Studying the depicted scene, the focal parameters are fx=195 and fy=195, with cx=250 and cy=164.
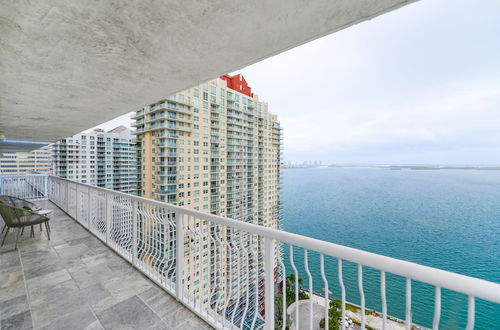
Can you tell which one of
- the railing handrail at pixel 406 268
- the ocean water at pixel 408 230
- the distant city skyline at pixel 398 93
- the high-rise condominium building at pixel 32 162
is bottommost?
the ocean water at pixel 408 230

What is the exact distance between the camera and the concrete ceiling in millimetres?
1278

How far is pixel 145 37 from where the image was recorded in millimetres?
1553

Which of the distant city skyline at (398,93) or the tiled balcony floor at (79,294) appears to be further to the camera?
the distant city skyline at (398,93)

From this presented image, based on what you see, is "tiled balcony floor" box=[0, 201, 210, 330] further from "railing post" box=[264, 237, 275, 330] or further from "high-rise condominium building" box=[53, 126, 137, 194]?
"high-rise condominium building" box=[53, 126, 137, 194]

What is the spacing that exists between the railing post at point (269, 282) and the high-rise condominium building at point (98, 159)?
32810 mm

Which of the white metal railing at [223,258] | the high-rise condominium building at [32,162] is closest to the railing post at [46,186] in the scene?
the white metal railing at [223,258]

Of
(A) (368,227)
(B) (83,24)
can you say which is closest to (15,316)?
(B) (83,24)

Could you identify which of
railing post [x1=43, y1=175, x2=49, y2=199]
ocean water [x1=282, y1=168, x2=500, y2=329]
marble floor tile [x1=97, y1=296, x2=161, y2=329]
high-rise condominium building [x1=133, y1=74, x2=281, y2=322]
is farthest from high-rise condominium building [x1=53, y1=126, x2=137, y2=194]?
marble floor tile [x1=97, y1=296, x2=161, y2=329]

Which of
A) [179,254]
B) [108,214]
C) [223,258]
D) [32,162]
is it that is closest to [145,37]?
[223,258]

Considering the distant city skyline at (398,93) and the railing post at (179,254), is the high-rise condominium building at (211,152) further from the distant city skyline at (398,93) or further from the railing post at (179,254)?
the railing post at (179,254)

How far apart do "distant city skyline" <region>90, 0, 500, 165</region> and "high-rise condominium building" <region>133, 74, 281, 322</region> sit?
4.89 metres

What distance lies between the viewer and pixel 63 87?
8.04 ft

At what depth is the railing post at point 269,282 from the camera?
4.97 feet

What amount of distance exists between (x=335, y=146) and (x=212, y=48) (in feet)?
235
